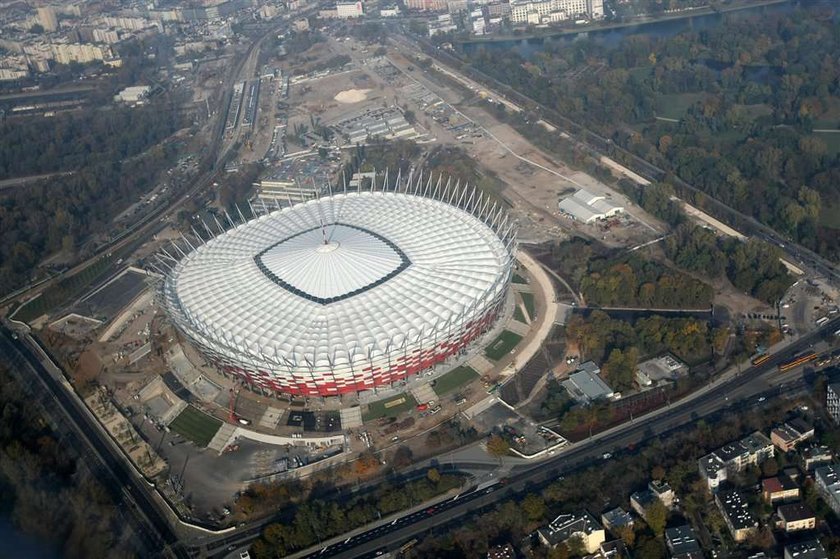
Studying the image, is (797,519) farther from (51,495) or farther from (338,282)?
(51,495)

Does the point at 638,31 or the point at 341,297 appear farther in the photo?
the point at 638,31

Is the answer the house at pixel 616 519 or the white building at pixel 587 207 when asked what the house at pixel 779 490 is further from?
the white building at pixel 587 207

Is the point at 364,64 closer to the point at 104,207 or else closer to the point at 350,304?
the point at 104,207

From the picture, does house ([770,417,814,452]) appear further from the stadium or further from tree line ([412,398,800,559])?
the stadium

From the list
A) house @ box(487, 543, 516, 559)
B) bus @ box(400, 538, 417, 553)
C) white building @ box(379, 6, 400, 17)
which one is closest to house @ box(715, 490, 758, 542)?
house @ box(487, 543, 516, 559)

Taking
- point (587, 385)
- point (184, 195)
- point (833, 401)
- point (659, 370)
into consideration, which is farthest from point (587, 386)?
point (184, 195)
